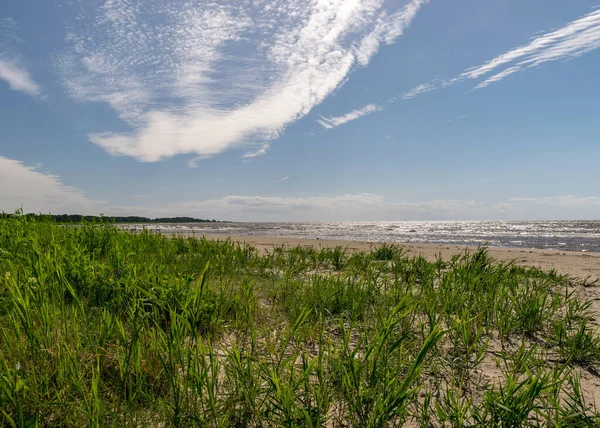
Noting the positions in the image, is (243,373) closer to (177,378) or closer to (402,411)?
(177,378)

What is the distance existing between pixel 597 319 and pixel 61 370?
465cm

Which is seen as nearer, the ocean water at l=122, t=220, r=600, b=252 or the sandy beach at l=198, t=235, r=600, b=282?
the sandy beach at l=198, t=235, r=600, b=282

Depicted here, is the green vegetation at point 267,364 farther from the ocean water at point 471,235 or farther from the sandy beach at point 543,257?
the sandy beach at point 543,257

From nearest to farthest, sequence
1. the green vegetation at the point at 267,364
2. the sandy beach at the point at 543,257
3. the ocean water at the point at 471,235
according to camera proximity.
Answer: the green vegetation at the point at 267,364 → the sandy beach at the point at 543,257 → the ocean water at the point at 471,235

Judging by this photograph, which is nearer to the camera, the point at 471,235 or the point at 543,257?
the point at 543,257

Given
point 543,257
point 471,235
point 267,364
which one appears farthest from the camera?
point 471,235

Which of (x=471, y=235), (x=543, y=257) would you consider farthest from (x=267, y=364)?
(x=471, y=235)

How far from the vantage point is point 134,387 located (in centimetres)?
174

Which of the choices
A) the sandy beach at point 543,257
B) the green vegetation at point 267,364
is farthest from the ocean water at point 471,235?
the green vegetation at point 267,364

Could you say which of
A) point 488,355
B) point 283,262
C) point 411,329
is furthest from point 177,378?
point 283,262

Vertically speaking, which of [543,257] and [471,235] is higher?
[543,257]

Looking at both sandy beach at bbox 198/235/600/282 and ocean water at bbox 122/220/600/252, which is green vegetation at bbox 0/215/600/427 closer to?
ocean water at bbox 122/220/600/252

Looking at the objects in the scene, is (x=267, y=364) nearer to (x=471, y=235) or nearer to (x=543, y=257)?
(x=543, y=257)

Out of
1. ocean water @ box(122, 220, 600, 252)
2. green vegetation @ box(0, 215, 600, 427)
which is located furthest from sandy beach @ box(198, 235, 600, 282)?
green vegetation @ box(0, 215, 600, 427)
